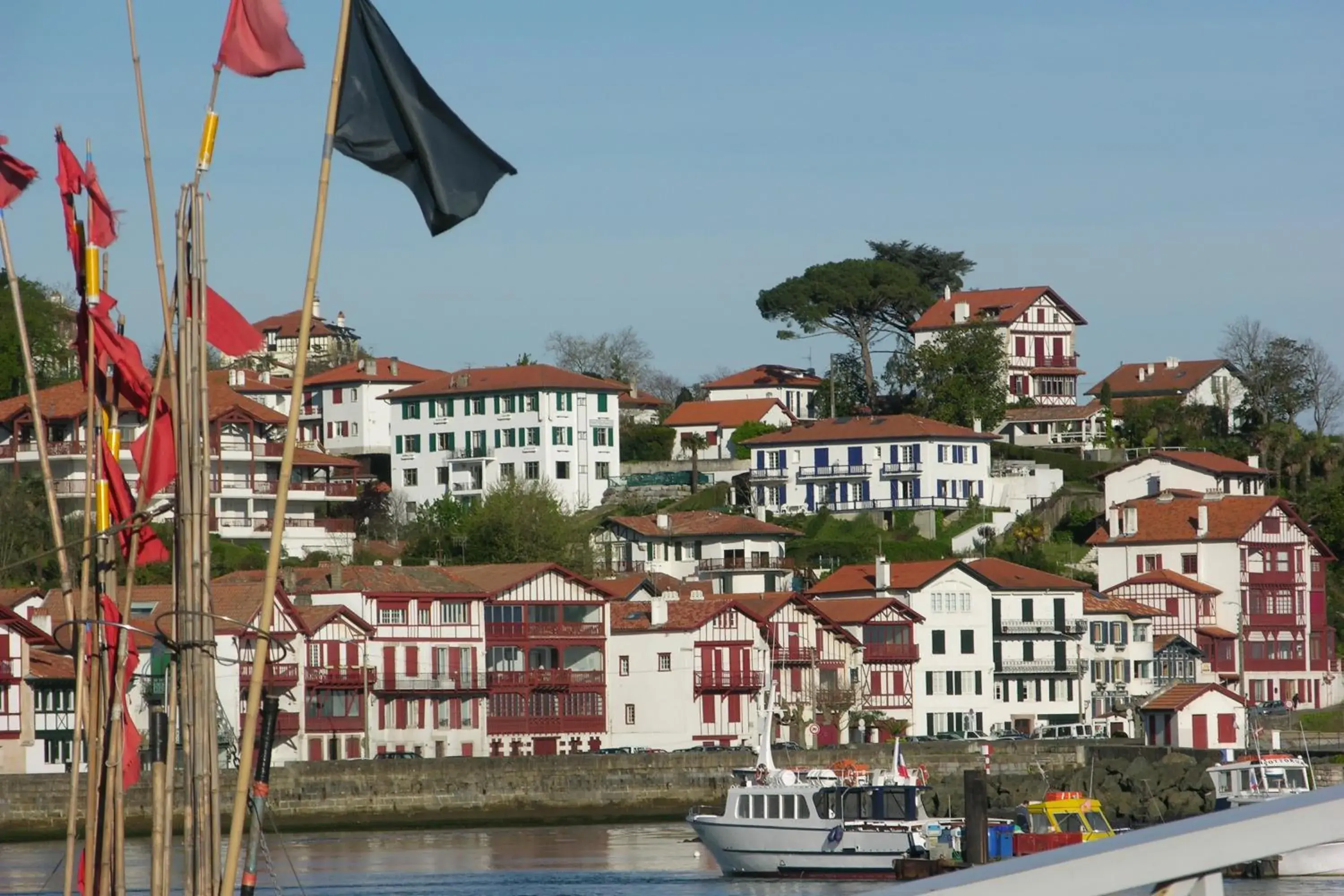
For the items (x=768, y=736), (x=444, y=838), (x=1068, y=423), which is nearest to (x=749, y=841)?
(x=768, y=736)

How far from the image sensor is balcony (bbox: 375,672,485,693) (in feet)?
235

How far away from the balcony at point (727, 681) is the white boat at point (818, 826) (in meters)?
25.7

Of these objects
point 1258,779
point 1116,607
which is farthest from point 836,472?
point 1258,779

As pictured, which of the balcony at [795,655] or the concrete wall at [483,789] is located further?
the balcony at [795,655]

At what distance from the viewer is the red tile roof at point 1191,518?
89.6 m

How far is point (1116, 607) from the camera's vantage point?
85.5 meters

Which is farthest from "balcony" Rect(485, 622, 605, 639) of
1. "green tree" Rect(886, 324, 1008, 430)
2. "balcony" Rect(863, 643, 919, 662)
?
"green tree" Rect(886, 324, 1008, 430)

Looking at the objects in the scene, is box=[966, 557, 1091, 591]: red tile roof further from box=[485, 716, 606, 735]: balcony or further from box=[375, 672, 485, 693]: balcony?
box=[375, 672, 485, 693]: balcony

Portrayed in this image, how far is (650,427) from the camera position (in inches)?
4572

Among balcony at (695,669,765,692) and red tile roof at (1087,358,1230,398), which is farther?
red tile roof at (1087,358,1230,398)

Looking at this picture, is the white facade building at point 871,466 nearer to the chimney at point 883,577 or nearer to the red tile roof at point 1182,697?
the chimney at point 883,577

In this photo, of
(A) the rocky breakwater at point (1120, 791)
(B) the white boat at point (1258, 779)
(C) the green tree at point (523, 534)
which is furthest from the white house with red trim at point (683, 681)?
(B) the white boat at point (1258, 779)

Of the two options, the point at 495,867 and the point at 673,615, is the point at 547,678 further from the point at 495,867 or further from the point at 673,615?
the point at 495,867

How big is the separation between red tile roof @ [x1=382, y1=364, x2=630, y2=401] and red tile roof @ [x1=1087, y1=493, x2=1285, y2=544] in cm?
2575
